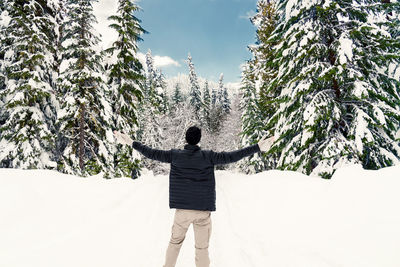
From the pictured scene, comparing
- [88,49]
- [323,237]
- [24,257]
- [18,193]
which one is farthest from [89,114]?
[323,237]

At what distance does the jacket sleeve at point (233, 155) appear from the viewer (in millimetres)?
3049

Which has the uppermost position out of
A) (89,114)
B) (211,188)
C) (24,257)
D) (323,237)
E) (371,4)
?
(371,4)

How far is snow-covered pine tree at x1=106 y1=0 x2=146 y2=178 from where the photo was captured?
640 inches

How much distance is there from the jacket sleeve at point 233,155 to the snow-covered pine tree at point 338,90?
5.45 meters

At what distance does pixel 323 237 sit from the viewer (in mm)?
4117

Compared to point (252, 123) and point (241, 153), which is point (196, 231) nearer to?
point (241, 153)

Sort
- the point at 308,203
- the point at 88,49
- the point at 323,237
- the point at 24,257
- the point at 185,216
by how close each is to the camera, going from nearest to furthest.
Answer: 1. the point at 185,216
2. the point at 24,257
3. the point at 323,237
4. the point at 308,203
5. the point at 88,49

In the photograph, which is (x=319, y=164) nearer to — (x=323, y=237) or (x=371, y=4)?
(x=323, y=237)

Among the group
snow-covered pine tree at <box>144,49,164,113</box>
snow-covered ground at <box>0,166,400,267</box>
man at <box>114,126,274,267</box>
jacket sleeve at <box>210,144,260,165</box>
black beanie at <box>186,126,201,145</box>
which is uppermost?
snow-covered pine tree at <box>144,49,164,113</box>

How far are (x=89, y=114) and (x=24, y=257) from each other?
40.0 ft

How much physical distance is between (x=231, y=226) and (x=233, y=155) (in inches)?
126

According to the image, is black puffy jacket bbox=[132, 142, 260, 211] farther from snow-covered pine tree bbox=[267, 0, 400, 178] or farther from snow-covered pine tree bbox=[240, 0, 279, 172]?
snow-covered pine tree bbox=[240, 0, 279, 172]

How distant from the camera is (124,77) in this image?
55.0 feet

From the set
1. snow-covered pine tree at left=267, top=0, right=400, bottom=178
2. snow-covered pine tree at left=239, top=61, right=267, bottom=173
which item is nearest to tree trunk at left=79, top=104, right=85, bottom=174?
snow-covered pine tree at left=267, top=0, right=400, bottom=178
